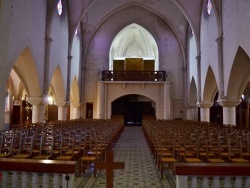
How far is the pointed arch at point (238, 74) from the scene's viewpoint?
13195mm

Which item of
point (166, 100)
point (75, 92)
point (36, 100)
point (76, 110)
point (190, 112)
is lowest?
point (190, 112)

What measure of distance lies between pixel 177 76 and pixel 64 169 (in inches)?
984

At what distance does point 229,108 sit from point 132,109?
1809 centimetres

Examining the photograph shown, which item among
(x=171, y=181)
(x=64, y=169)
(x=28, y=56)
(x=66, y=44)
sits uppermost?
(x=66, y=44)

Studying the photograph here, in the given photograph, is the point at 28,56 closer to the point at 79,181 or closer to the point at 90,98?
the point at 79,181

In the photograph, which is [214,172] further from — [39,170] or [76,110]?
[76,110]

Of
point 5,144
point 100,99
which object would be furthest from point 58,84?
point 5,144

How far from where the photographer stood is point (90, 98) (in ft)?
88.9

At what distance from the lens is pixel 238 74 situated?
46.6 ft

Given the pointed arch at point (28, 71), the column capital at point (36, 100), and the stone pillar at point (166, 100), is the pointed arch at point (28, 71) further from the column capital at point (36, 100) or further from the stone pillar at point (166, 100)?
the stone pillar at point (166, 100)

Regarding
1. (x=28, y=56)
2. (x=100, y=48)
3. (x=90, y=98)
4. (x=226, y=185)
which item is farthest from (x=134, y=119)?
(x=226, y=185)

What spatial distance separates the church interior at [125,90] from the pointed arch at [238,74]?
73 millimetres

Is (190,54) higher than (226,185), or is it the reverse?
(190,54)

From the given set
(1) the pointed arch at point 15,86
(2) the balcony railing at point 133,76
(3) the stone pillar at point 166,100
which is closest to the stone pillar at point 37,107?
(1) the pointed arch at point 15,86
